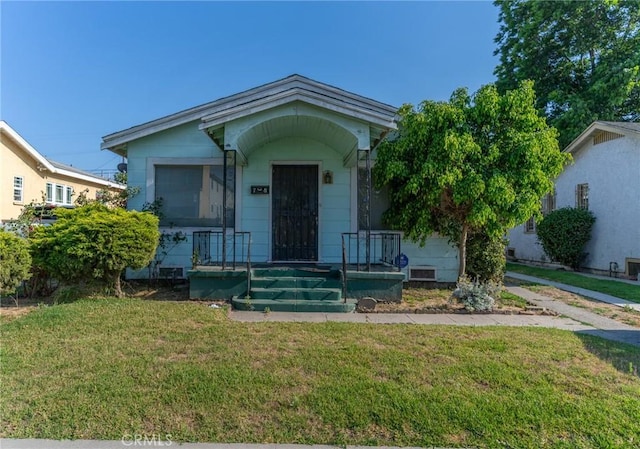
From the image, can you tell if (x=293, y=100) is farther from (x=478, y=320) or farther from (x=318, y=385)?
(x=318, y=385)

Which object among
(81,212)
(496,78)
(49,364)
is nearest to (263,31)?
(81,212)

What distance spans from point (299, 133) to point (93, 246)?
4.63m

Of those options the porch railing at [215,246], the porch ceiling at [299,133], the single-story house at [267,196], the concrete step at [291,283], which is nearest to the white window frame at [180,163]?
the single-story house at [267,196]

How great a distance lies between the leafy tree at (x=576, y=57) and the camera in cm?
1596

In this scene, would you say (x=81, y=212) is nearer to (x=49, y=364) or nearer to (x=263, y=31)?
(x=49, y=364)

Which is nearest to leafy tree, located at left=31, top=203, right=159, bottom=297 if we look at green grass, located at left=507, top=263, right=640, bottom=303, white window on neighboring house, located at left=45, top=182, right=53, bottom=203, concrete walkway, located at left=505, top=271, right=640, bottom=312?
concrete walkway, located at left=505, top=271, right=640, bottom=312

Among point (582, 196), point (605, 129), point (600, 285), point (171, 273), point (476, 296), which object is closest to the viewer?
point (476, 296)

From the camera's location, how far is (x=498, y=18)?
1973 cm

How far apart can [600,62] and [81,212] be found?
2145 centimetres

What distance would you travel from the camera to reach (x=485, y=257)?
8.23 meters

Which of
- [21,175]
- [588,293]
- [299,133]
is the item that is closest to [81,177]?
[21,175]

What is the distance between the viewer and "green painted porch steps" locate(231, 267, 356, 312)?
6.08 meters

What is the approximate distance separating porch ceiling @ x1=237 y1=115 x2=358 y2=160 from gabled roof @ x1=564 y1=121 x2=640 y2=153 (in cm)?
944

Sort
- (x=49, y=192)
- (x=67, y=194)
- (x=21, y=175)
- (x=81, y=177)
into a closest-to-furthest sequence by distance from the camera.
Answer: (x=21, y=175)
(x=49, y=192)
(x=67, y=194)
(x=81, y=177)
